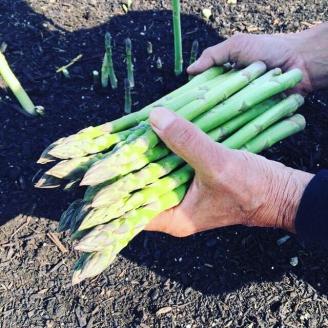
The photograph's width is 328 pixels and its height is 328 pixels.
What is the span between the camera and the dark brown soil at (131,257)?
2010mm

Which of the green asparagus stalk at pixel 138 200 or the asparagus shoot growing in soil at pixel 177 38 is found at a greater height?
the asparagus shoot growing in soil at pixel 177 38

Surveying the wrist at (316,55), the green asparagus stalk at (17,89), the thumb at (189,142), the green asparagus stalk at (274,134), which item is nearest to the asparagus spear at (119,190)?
the thumb at (189,142)

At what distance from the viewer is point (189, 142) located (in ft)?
5.46

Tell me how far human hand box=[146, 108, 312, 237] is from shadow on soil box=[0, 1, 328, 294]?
0.25 metres

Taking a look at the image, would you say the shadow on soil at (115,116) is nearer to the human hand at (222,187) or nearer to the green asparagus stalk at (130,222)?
the human hand at (222,187)

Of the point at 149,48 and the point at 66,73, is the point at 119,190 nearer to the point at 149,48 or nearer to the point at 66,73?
the point at 66,73

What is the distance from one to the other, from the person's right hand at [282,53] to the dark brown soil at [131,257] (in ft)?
0.82

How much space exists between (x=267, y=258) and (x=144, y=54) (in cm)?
121

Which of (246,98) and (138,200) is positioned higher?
(246,98)

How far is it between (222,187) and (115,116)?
827 millimetres

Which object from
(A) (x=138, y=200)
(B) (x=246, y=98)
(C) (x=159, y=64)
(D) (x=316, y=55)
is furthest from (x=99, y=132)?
(D) (x=316, y=55)

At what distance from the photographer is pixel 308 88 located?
2.32 meters

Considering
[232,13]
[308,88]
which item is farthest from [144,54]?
[308,88]

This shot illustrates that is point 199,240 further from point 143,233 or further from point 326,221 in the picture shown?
point 326,221
